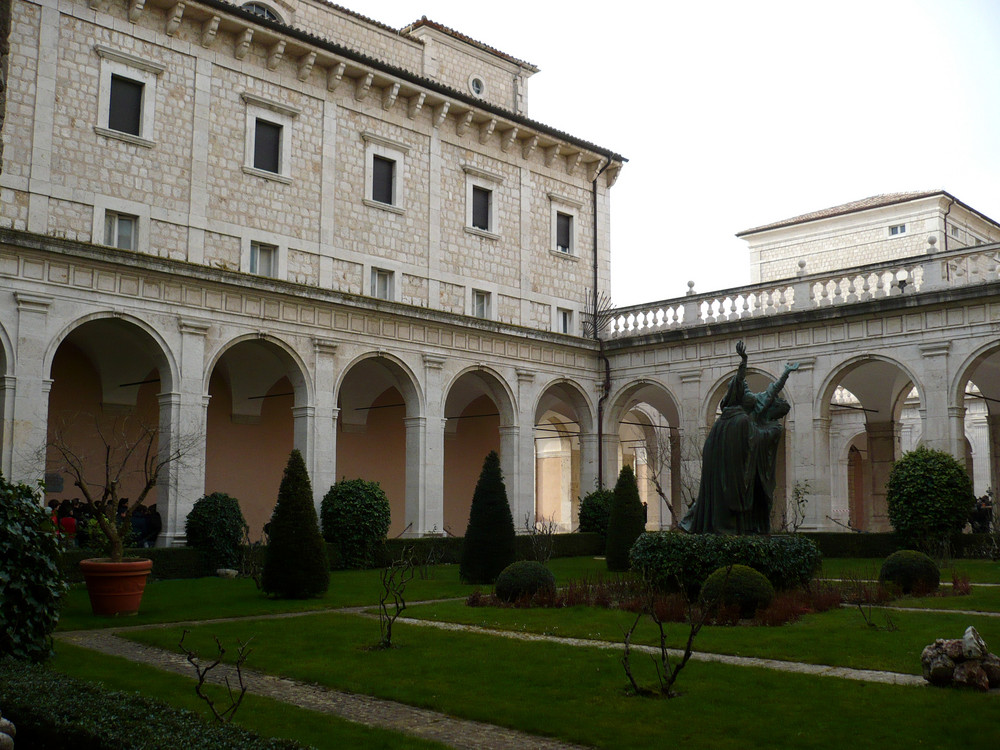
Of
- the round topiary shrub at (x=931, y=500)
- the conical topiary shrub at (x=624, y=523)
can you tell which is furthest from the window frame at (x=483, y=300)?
the round topiary shrub at (x=931, y=500)

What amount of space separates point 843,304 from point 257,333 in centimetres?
1442

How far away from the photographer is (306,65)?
78.5ft

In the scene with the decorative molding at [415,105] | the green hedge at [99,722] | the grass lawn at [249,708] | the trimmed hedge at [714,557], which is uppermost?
the decorative molding at [415,105]

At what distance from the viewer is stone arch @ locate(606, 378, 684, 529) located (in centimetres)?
2936

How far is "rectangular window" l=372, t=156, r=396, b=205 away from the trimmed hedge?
1427 cm

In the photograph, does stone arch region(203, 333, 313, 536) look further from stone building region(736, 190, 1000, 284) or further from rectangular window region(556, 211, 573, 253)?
stone building region(736, 190, 1000, 284)

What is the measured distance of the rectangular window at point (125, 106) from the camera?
2098 centimetres

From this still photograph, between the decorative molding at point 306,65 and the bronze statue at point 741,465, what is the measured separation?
14.3 metres

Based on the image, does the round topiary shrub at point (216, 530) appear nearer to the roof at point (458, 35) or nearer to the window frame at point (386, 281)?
the window frame at point (386, 281)

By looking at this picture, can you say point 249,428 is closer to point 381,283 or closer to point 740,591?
point 381,283

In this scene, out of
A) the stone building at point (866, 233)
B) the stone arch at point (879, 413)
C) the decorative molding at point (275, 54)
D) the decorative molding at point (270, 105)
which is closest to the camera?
the decorative molding at point (270, 105)

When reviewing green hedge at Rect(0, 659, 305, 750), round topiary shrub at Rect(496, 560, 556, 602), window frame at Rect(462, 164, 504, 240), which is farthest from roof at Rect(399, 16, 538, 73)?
green hedge at Rect(0, 659, 305, 750)

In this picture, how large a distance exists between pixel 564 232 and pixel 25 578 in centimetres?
2340

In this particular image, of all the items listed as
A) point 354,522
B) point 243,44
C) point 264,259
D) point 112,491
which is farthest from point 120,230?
point 112,491
